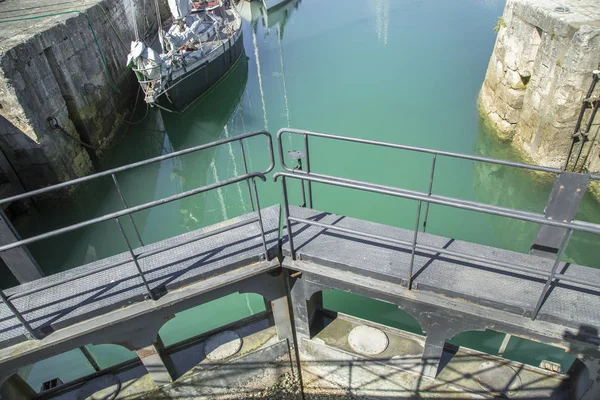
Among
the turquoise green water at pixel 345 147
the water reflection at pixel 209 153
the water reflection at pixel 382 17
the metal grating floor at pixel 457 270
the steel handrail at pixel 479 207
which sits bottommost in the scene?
the water reflection at pixel 209 153

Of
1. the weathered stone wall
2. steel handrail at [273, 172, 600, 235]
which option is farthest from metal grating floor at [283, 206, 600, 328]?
the weathered stone wall

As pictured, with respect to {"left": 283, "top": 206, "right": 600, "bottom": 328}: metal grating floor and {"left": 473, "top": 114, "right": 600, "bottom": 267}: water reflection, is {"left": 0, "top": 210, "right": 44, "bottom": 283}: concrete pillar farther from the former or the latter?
{"left": 473, "top": 114, "right": 600, "bottom": 267}: water reflection

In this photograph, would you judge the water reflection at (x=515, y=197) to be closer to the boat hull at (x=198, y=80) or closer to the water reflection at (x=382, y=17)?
the water reflection at (x=382, y=17)

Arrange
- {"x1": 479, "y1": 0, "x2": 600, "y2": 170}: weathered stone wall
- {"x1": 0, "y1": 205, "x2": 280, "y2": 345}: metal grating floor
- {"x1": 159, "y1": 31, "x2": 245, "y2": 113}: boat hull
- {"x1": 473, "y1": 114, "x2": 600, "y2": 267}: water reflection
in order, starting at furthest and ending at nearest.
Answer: {"x1": 159, "y1": 31, "x2": 245, "y2": 113}: boat hull < {"x1": 473, "y1": 114, "x2": 600, "y2": 267}: water reflection < {"x1": 479, "y1": 0, "x2": 600, "y2": 170}: weathered stone wall < {"x1": 0, "y1": 205, "x2": 280, "y2": 345}: metal grating floor

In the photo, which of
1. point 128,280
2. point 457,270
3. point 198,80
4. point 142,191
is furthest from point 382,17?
point 128,280

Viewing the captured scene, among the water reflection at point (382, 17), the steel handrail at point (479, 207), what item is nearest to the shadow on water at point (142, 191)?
the steel handrail at point (479, 207)

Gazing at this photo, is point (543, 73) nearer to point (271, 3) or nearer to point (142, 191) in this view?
point (142, 191)

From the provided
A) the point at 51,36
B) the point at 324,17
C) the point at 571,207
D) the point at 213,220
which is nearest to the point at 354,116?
the point at 213,220
